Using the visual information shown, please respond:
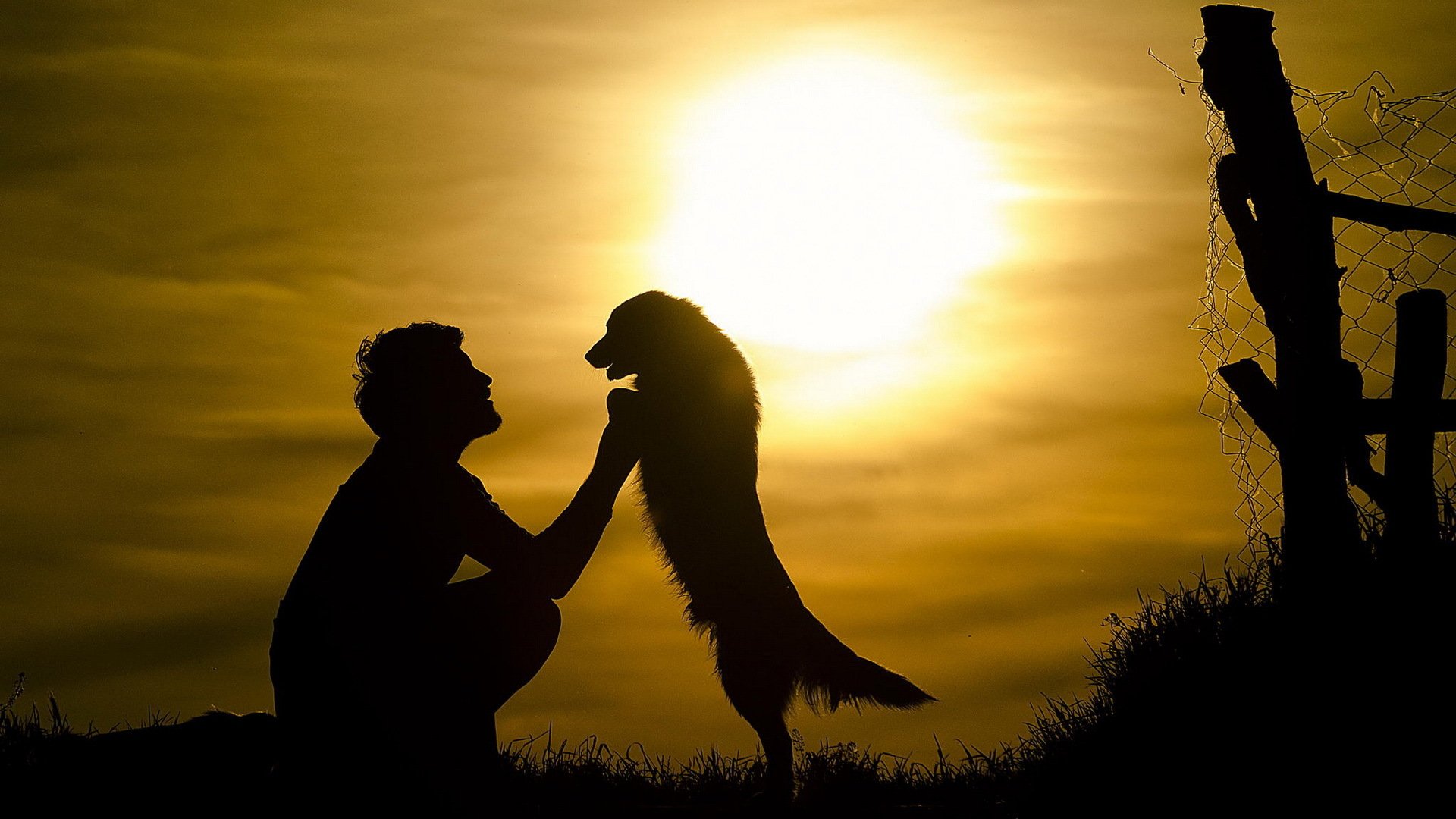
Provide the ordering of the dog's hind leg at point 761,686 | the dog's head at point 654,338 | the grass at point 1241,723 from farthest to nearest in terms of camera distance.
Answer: the dog's head at point 654,338
the dog's hind leg at point 761,686
the grass at point 1241,723

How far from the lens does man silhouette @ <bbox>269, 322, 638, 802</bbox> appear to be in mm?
3902

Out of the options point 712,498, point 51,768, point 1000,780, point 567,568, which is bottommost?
point 1000,780

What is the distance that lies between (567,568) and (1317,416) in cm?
260

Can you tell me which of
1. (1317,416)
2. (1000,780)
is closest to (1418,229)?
(1317,416)

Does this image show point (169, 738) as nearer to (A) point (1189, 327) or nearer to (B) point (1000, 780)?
(B) point (1000, 780)

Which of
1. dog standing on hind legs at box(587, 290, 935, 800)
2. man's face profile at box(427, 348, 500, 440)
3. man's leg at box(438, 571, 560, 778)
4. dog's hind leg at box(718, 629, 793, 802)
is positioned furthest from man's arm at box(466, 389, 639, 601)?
dog's hind leg at box(718, 629, 793, 802)

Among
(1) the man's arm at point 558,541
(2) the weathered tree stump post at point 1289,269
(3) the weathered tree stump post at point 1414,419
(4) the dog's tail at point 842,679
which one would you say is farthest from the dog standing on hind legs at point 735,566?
(3) the weathered tree stump post at point 1414,419

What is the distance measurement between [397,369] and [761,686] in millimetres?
2225

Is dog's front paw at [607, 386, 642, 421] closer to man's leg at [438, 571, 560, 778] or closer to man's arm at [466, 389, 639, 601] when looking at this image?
man's arm at [466, 389, 639, 601]

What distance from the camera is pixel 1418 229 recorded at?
4.33m

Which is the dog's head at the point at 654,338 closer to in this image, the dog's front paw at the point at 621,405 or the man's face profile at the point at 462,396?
the dog's front paw at the point at 621,405

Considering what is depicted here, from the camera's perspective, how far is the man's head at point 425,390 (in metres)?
4.08

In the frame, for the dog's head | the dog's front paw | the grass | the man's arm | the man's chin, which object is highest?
the dog's head

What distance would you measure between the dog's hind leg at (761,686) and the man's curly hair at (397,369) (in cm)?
199
